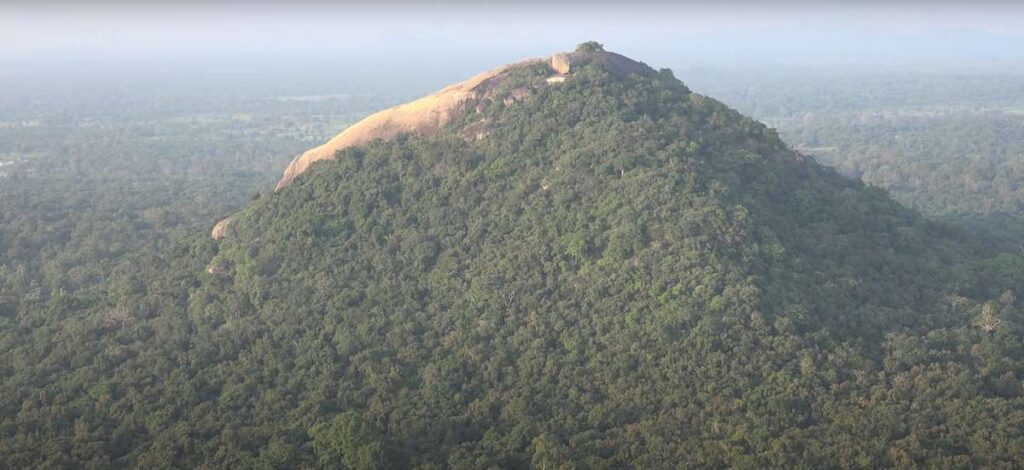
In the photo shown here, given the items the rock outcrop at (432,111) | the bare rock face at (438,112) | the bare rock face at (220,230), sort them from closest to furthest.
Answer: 1. the bare rock face at (220,230)
2. the bare rock face at (438,112)
3. the rock outcrop at (432,111)

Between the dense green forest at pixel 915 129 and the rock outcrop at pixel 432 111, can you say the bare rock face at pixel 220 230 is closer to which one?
the rock outcrop at pixel 432 111

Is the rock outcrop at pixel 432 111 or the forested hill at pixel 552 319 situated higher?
the rock outcrop at pixel 432 111

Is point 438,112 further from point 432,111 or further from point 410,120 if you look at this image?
point 410,120

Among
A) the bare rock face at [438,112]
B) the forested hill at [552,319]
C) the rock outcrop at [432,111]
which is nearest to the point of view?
the forested hill at [552,319]

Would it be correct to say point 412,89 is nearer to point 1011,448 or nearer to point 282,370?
point 282,370

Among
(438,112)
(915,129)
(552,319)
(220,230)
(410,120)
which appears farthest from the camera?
(915,129)

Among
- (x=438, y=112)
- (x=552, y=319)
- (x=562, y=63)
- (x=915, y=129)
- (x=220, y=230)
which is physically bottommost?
(x=915, y=129)

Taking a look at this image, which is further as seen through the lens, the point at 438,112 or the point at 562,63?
the point at 562,63

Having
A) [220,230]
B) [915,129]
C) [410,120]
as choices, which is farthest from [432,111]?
[915,129]

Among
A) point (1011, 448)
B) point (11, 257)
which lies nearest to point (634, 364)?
point (1011, 448)

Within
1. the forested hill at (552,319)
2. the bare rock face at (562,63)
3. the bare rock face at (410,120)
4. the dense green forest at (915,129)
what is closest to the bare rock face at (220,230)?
the forested hill at (552,319)
